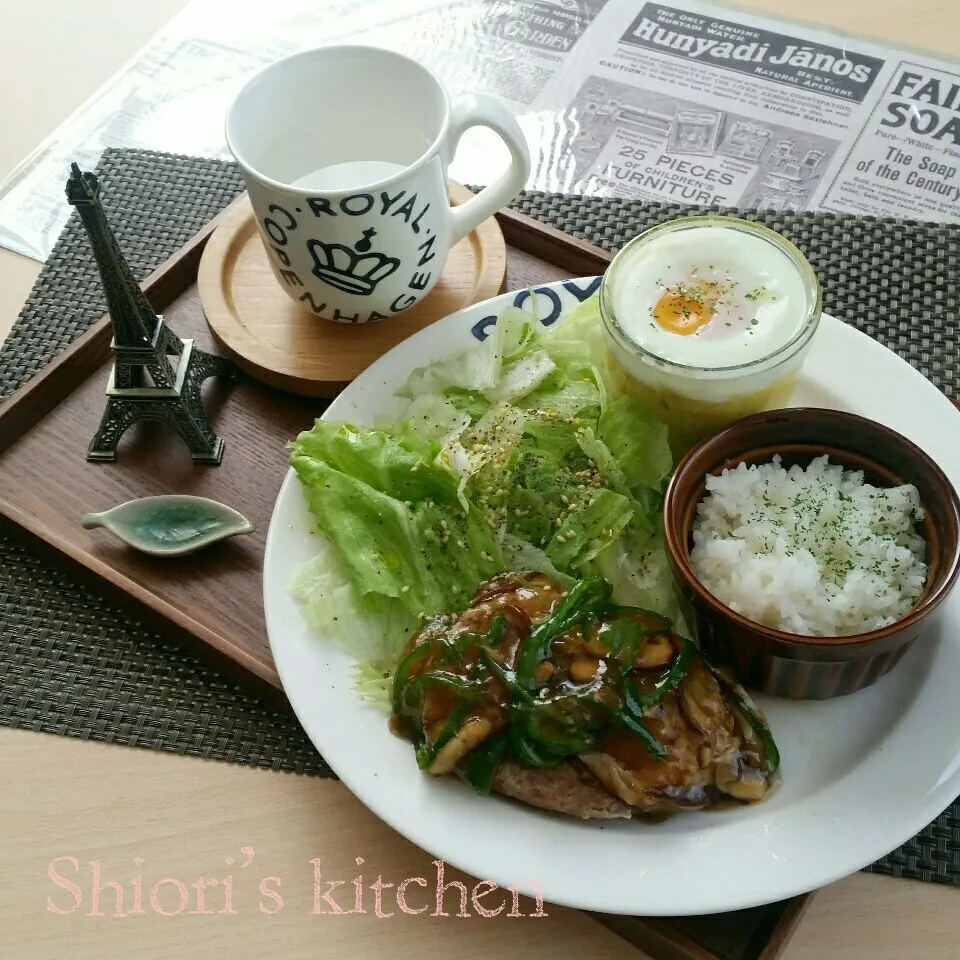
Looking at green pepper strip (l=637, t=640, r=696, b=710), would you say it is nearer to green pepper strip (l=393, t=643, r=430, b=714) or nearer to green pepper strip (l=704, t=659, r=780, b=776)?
green pepper strip (l=704, t=659, r=780, b=776)

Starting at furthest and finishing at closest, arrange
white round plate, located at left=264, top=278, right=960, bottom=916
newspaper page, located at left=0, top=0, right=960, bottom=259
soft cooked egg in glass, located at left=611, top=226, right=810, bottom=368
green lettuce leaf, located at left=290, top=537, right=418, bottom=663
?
newspaper page, located at left=0, top=0, right=960, bottom=259, soft cooked egg in glass, located at left=611, top=226, right=810, bottom=368, green lettuce leaf, located at left=290, top=537, right=418, bottom=663, white round plate, located at left=264, top=278, right=960, bottom=916

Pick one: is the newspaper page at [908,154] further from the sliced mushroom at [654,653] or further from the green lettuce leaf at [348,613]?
the green lettuce leaf at [348,613]

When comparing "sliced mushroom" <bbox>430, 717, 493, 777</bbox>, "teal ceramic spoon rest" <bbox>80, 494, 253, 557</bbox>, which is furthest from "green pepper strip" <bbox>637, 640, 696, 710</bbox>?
"teal ceramic spoon rest" <bbox>80, 494, 253, 557</bbox>

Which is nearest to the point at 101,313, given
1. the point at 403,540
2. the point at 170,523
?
the point at 170,523

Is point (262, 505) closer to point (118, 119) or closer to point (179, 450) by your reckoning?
point (179, 450)

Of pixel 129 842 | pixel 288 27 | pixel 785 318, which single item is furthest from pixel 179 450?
pixel 288 27

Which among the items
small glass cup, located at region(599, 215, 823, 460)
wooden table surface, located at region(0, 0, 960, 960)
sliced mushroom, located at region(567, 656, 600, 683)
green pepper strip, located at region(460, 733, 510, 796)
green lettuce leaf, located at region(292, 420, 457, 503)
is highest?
small glass cup, located at region(599, 215, 823, 460)

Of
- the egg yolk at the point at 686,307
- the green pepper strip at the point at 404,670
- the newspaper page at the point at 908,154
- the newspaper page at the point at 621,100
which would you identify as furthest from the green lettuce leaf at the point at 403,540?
the newspaper page at the point at 908,154

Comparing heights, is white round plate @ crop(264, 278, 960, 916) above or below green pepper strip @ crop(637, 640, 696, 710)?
below
